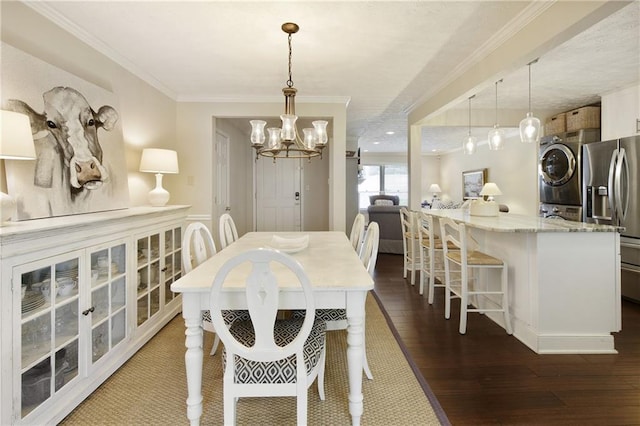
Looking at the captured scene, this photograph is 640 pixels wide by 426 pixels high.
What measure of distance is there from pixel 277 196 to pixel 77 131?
176 inches

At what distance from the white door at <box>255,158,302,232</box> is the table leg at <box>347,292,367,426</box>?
16.8 ft

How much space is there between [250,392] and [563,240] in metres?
2.33

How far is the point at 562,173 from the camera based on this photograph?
4.25 meters

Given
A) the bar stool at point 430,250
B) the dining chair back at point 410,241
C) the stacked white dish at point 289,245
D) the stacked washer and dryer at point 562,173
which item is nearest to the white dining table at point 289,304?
the stacked white dish at point 289,245

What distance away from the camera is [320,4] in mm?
2004

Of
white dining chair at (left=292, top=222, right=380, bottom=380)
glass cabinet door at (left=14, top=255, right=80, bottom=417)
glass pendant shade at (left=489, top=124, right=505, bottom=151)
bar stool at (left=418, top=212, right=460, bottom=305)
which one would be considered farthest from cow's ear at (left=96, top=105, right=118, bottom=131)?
glass pendant shade at (left=489, top=124, right=505, bottom=151)

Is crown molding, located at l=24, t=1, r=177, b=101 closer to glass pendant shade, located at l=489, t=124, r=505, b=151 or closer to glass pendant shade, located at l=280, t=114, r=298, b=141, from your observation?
glass pendant shade, located at l=280, t=114, r=298, b=141

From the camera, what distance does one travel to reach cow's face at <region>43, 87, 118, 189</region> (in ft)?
6.65

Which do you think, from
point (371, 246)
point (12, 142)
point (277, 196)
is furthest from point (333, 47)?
point (277, 196)

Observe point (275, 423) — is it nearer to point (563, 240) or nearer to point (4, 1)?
point (563, 240)

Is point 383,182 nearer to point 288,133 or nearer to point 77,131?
point 288,133

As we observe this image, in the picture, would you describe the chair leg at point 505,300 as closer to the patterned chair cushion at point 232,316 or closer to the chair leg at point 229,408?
the patterned chair cushion at point 232,316

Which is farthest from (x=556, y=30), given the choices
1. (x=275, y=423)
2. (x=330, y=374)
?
(x=275, y=423)

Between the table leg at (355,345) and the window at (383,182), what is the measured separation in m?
9.23
